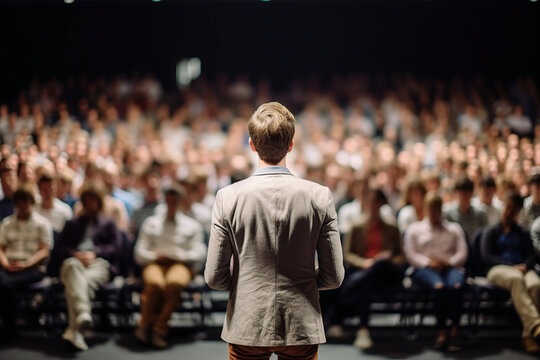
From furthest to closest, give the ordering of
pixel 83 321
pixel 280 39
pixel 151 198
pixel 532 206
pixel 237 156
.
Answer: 1. pixel 280 39
2. pixel 237 156
3. pixel 151 198
4. pixel 532 206
5. pixel 83 321

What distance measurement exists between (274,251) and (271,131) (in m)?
0.37

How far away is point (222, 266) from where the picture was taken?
1.53m

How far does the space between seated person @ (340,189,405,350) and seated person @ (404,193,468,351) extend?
16 cm

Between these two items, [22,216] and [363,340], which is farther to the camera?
[22,216]

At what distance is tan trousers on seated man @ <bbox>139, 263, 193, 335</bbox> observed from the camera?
3766mm

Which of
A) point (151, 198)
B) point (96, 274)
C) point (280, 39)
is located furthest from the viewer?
point (280, 39)

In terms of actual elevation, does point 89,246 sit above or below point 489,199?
below

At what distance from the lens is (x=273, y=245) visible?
4.91 ft

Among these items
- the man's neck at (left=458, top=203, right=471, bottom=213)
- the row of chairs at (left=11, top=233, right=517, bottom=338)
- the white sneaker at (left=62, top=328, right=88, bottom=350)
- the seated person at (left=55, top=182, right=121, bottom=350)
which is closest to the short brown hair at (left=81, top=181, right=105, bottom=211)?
the seated person at (left=55, top=182, right=121, bottom=350)

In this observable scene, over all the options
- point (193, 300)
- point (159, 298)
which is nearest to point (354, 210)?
point (193, 300)

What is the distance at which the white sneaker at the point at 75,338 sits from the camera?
3.60 m

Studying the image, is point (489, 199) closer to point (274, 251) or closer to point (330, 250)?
point (330, 250)

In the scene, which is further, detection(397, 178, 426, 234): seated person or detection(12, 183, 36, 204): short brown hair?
detection(397, 178, 426, 234): seated person

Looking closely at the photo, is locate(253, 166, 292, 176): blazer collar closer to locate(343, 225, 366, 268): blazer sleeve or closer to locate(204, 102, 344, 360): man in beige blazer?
locate(204, 102, 344, 360): man in beige blazer
